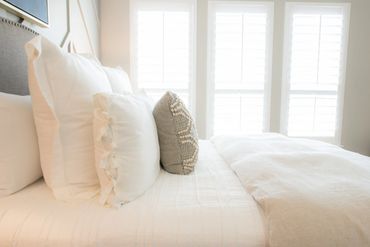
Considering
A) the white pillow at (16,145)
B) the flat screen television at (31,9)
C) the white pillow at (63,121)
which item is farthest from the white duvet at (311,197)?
the flat screen television at (31,9)

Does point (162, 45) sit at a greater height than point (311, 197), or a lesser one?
greater

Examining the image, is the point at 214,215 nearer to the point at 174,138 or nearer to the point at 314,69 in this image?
the point at 174,138

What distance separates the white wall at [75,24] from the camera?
180 cm

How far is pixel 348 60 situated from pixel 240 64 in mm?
1291

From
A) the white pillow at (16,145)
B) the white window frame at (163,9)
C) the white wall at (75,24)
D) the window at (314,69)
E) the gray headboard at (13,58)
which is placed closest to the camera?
the white pillow at (16,145)

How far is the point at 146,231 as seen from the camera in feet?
2.65

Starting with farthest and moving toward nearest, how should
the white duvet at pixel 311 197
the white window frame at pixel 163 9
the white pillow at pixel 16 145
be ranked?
the white window frame at pixel 163 9
the white pillow at pixel 16 145
the white duvet at pixel 311 197

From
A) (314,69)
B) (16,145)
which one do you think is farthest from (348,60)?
(16,145)

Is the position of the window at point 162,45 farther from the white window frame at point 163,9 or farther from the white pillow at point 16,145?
the white pillow at point 16,145

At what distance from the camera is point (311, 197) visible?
856 millimetres

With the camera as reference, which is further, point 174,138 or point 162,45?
point 162,45

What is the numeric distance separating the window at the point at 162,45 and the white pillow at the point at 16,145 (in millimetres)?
2217

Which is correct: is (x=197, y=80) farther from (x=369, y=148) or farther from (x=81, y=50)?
(x=369, y=148)

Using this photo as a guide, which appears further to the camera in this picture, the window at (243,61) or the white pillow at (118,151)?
the window at (243,61)
